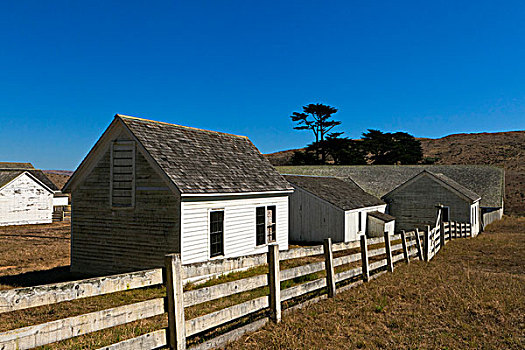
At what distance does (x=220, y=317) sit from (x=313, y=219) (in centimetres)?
2060

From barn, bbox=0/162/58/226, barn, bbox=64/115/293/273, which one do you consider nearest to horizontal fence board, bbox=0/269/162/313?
barn, bbox=64/115/293/273

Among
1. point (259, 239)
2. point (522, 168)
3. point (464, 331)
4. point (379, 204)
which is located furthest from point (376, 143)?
point (464, 331)

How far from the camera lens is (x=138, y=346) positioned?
4.82 meters

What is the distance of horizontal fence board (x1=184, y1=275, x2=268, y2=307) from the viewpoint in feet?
18.3

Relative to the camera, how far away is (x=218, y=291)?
6.05 meters

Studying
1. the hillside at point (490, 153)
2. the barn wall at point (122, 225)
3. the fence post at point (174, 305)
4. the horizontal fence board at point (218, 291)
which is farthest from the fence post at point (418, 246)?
the hillside at point (490, 153)

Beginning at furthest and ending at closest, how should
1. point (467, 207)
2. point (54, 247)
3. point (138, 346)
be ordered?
point (467, 207), point (54, 247), point (138, 346)

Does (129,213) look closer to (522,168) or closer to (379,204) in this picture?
(379,204)

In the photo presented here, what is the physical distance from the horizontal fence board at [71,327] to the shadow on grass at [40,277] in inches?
415

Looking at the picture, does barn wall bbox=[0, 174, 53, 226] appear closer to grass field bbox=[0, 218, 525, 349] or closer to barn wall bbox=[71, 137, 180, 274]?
barn wall bbox=[71, 137, 180, 274]

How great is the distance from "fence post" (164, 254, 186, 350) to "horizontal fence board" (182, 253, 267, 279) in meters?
0.29

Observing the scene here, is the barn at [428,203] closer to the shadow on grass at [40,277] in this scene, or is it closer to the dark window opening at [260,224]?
the dark window opening at [260,224]

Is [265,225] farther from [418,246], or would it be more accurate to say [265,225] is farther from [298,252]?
[298,252]

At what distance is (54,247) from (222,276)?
1309 cm
